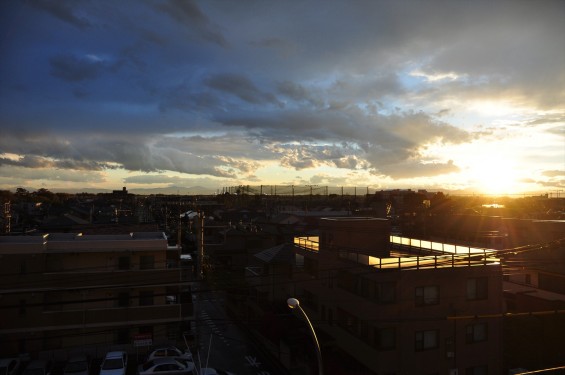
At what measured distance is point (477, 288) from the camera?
1113cm

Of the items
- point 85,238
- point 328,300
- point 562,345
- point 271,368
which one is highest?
point 85,238

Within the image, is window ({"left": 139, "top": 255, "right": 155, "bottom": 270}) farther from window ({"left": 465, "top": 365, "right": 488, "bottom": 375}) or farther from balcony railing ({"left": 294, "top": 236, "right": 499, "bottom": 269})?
window ({"left": 465, "top": 365, "right": 488, "bottom": 375})

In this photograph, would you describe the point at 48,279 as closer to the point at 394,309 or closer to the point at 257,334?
the point at 257,334

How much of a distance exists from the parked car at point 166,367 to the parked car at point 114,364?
0.49 meters

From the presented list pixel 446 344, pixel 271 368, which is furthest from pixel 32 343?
pixel 446 344

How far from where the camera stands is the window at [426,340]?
10.5m

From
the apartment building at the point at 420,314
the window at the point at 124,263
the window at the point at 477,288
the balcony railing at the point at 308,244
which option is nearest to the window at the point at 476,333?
the apartment building at the point at 420,314

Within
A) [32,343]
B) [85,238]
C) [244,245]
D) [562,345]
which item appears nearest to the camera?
[562,345]

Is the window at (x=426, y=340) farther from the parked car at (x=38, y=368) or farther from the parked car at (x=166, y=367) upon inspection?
the parked car at (x=38, y=368)

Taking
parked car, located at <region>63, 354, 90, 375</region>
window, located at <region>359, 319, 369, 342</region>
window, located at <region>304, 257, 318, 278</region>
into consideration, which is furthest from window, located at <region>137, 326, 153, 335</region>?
window, located at <region>359, 319, 369, 342</region>

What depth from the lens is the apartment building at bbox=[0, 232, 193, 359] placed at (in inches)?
484

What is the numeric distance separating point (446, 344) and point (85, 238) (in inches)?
467

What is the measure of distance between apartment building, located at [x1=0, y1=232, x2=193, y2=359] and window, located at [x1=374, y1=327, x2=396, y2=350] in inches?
256

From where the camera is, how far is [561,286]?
1359cm
